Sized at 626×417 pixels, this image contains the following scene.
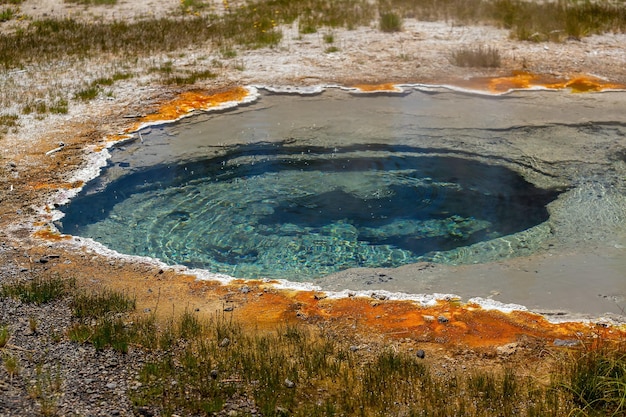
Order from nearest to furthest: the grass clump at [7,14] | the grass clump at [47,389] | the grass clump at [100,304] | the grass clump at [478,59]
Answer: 1. the grass clump at [47,389]
2. the grass clump at [100,304]
3. the grass clump at [478,59]
4. the grass clump at [7,14]

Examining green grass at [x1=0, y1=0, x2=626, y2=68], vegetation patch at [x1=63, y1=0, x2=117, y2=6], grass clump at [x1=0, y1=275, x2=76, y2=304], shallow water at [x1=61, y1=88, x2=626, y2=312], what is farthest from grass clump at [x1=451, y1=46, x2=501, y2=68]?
vegetation patch at [x1=63, y1=0, x2=117, y2=6]

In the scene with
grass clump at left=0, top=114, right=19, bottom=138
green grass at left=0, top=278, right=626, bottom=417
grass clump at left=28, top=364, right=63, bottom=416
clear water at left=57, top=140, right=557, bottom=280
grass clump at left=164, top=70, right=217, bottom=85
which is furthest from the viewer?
grass clump at left=164, top=70, right=217, bottom=85

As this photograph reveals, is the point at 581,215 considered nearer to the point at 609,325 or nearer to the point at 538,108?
→ the point at 609,325

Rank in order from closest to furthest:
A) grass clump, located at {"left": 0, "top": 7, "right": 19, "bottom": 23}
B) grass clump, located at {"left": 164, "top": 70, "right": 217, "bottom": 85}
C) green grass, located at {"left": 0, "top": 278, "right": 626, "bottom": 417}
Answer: green grass, located at {"left": 0, "top": 278, "right": 626, "bottom": 417} < grass clump, located at {"left": 164, "top": 70, "right": 217, "bottom": 85} < grass clump, located at {"left": 0, "top": 7, "right": 19, "bottom": 23}

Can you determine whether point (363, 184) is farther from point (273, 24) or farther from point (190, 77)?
point (273, 24)

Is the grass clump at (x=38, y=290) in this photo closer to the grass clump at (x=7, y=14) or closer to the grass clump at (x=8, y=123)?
the grass clump at (x=8, y=123)

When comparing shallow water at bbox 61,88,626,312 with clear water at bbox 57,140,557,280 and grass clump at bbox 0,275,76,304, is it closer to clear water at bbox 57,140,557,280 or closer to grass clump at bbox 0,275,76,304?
clear water at bbox 57,140,557,280

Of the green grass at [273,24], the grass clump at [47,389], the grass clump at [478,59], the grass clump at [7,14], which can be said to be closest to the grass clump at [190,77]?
the green grass at [273,24]
